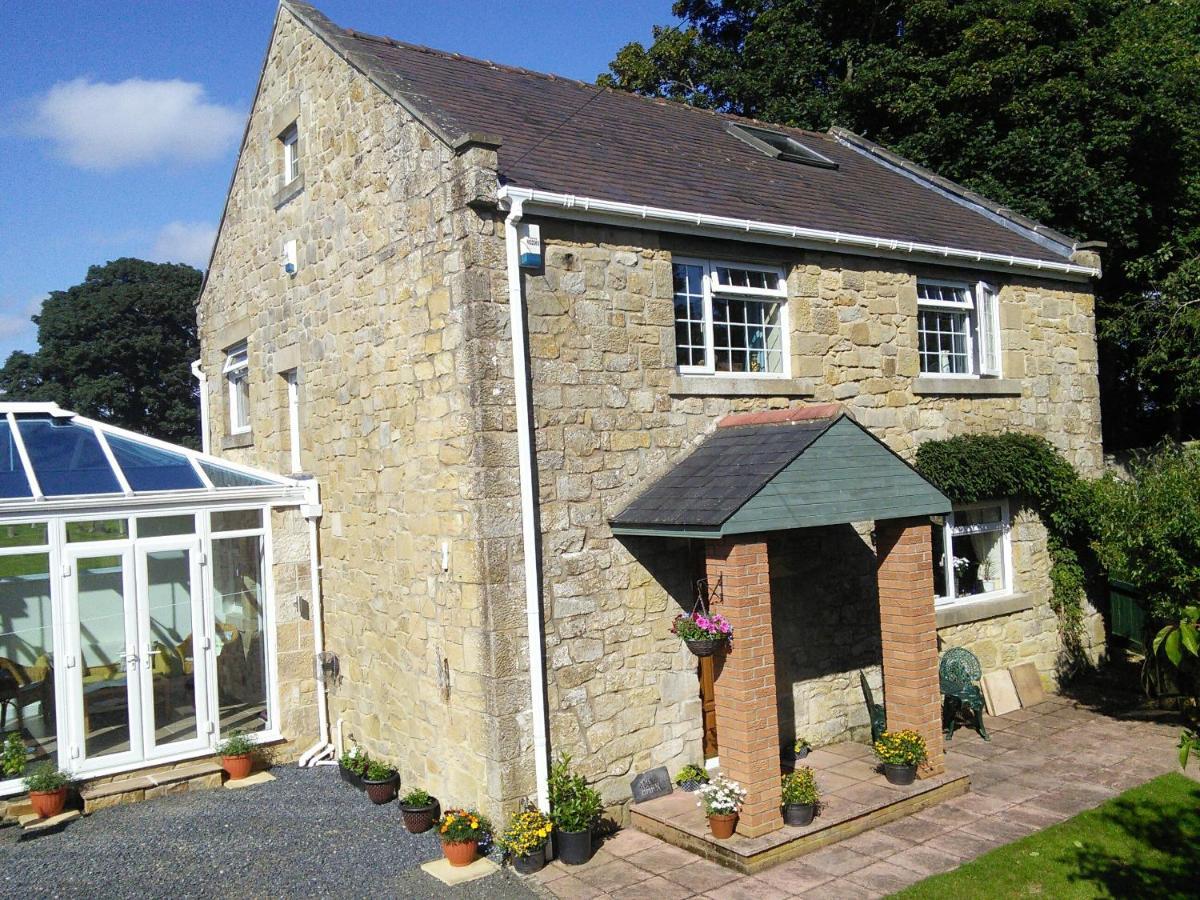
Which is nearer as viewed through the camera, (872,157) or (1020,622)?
(1020,622)

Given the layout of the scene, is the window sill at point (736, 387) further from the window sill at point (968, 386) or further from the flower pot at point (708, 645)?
the flower pot at point (708, 645)

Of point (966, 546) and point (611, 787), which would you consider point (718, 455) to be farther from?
point (966, 546)

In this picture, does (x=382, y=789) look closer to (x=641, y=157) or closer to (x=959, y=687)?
(x=959, y=687)

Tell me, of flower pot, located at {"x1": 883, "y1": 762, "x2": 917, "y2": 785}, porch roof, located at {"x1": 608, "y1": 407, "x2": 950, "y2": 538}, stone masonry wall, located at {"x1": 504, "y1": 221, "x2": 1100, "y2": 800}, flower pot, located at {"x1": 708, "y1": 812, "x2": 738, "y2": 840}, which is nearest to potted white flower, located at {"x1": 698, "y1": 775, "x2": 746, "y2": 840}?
flower pot, located at {"x1": 708, "y1": 812, "x2": 738, "y2": 840}

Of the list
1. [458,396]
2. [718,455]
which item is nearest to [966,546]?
[718,455]

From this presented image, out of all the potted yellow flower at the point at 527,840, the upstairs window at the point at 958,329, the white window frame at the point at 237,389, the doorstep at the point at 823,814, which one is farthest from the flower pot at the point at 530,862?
the white window frame at the point at 237,389

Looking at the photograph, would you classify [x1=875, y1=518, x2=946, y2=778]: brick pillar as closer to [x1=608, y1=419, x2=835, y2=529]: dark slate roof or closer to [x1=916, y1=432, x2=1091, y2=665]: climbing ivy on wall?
[x1=608, y1=419, x2=835, y2=529]: dark slate roof

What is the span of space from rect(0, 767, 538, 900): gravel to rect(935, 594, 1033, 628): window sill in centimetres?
622

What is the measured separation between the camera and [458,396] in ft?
25.9

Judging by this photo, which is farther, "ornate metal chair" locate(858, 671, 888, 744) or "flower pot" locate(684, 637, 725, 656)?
"ornate metal chair" locate(858, 671, 888, 744)

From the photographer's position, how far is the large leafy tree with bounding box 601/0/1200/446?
15.3 metres

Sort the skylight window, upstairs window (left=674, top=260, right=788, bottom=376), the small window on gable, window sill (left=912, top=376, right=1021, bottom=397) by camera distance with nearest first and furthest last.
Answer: upstairs window (left=674, top=260, right=788, bottom=376), window sill (left=912, top=376, right=1021, bottom=397), the small window on gable, the skylight window

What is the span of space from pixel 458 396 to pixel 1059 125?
1261cm

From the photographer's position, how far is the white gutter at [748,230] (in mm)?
7984
